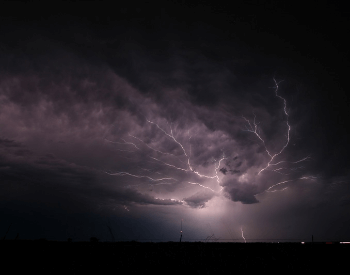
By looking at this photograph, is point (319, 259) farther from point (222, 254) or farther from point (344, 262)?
point (222, 254)

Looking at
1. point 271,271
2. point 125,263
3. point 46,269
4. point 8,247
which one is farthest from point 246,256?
point 8,247

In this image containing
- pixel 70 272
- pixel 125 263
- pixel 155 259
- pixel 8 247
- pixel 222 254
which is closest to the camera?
pixel 70 272

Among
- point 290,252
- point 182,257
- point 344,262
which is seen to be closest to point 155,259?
point 182,257

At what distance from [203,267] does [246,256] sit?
60.2 inches

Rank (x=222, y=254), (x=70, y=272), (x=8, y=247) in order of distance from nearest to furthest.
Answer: (x=70, y=272) < (x=222, y=254) < (x=8, y=247)

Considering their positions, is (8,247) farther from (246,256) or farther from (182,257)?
(246,256)

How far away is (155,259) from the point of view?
5039 mm

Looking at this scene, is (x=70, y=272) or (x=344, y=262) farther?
(x=344, y=262)

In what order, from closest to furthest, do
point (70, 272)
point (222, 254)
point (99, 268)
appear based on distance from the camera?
point (70, 272) → point (99, 268) → point (222, 254)

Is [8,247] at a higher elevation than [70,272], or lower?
higher

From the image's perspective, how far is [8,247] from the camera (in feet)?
19.5

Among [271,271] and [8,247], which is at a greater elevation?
[8,247]

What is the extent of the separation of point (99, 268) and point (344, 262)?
5951mm

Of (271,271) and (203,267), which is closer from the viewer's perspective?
(271,271)
